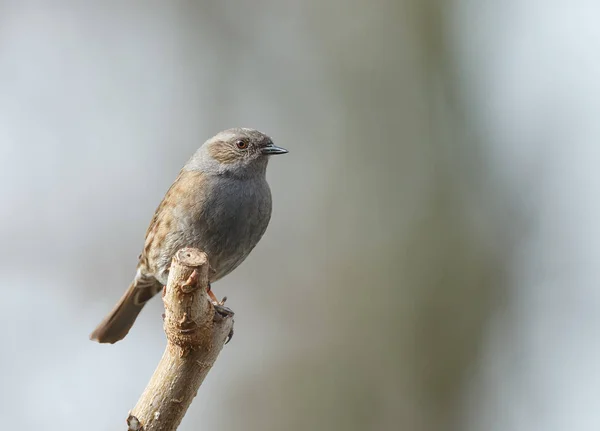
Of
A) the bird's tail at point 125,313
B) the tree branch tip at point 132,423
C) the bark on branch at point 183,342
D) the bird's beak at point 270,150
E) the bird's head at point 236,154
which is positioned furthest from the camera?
the bird's tail at point 125,313

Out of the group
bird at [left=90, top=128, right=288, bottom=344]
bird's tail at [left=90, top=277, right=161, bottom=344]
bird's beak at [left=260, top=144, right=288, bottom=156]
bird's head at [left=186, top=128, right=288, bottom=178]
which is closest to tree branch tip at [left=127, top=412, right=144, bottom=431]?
bird at [left=90, top=128, right=288, bottom=344]

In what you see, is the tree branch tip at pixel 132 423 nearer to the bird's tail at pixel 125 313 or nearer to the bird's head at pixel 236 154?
the bird's head at pixel 236 154

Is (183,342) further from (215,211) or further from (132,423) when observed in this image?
(215,211)

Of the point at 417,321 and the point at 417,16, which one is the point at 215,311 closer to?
the point at 417,321

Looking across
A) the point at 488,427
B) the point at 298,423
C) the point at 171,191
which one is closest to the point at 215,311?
the point at 171,191

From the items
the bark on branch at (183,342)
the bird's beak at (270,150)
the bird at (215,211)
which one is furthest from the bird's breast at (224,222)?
the bark on branch at (183,342)

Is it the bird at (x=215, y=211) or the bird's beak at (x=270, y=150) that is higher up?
the bird's beak at (x=270, y=150)

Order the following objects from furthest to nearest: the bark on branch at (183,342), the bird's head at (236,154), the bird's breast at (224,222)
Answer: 1. the bird's head at (236,154)
2. the bird's breast at (224,222)
3. the bark on branch at (183,342)

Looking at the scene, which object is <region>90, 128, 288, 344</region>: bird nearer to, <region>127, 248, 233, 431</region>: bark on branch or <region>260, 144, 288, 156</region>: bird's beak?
<region>260, 144, 288, 156</region>: bird's beak
